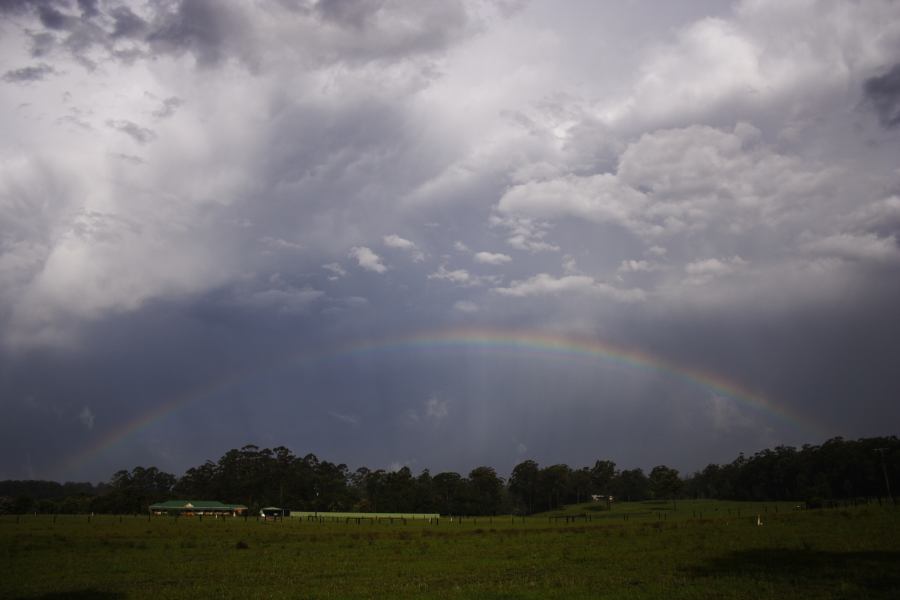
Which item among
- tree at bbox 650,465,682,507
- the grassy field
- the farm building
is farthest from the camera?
tree at bbox 650,465,682,507

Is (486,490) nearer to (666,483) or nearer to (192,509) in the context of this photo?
(666,483)

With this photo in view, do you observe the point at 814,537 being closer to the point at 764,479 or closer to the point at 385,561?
the point at 385,561

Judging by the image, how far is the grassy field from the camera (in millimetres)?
22156

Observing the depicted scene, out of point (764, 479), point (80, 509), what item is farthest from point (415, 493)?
point (764, 479)

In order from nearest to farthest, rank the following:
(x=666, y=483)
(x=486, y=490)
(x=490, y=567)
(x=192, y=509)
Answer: (x=490, y=567)
(x=192, y=509)
(x=666, y=483)
(x=486, y=490)

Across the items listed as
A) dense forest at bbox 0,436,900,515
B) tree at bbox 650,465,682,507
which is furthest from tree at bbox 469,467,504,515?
tree at bbox 650,465,682,507

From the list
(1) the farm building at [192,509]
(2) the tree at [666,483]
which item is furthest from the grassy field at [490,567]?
(2) the tree at [666,483]

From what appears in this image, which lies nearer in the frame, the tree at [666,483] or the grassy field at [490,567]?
the grassy field at [490,567]

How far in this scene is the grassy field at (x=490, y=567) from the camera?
72.7 ft

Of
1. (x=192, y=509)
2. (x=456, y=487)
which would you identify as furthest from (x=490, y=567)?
(x=456, y=487)

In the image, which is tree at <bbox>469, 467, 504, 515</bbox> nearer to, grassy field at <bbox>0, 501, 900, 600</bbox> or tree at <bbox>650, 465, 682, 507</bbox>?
tree at <bbox>650, 465, 682, 507</bbox>

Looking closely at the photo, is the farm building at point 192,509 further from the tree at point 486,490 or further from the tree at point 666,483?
the tree at point 666,483

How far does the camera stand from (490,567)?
29812 mm

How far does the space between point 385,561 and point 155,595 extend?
42.3ft
